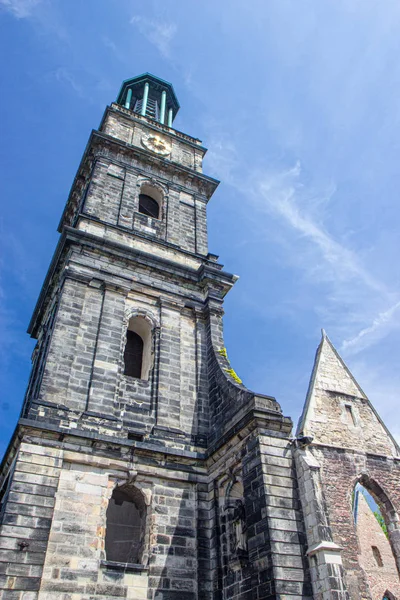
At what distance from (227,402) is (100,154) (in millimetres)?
11438

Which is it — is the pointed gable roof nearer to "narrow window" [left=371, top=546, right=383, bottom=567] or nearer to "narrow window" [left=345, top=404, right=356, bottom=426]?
"narrow window" [left=345, top=404, right=356, bottom=426]

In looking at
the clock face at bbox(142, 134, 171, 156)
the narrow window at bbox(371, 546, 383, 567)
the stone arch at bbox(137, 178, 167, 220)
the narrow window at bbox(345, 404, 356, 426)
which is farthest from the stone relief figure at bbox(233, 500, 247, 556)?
the clock face at bbox(142, 134, 171, 156)

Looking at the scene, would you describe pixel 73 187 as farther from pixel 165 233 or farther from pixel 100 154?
pixel 165 233

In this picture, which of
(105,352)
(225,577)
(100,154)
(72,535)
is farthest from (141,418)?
(100,154)

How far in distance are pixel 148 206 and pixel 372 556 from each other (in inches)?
565

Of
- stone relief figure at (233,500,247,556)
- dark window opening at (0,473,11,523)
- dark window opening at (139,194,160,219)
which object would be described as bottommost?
stone relief figure at (233,500,247,556)

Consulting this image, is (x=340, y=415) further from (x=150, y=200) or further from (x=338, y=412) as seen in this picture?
(x=150, y=200)

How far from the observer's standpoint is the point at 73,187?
67.1 feet

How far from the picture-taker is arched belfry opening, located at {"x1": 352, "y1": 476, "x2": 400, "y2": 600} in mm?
13984

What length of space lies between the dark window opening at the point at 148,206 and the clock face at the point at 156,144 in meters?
2.87

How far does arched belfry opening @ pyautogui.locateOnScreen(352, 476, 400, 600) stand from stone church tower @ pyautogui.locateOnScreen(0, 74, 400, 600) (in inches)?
3.5

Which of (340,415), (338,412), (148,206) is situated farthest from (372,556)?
(148,206)

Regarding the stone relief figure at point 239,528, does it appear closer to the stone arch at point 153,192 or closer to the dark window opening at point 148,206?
the dark window opening at point 148,206

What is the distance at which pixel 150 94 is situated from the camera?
92.4 feet
